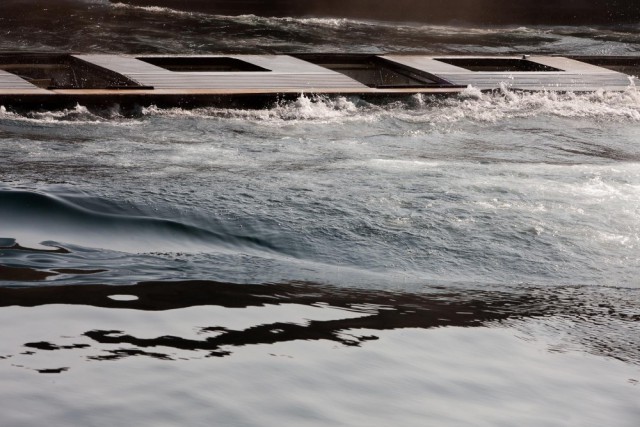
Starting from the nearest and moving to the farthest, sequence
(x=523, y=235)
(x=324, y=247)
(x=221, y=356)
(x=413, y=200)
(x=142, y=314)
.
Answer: (x=221, y=356) → (x=142, y=314) → (x=324, y=247) → (x=523, y=235) → (x=413, y=200)

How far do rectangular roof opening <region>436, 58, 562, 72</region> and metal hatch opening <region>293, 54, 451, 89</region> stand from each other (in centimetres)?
71

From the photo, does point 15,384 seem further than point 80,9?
No

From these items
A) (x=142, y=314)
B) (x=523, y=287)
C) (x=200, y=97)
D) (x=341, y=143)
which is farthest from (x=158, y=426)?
(x=200, y=97)

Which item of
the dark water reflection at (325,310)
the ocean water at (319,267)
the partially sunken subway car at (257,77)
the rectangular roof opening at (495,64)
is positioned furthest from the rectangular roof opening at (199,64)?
the dark water reflection at (325,310)

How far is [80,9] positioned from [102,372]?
1710cm

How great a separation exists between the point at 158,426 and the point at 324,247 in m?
1.95

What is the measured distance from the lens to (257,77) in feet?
27.1

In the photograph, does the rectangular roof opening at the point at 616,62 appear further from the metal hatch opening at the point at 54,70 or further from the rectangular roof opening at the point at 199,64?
the metal hatch opening at the point at 54,70

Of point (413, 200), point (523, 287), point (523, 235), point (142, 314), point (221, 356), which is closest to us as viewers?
point (221, 356)

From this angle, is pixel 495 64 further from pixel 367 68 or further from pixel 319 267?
pixel 319 267

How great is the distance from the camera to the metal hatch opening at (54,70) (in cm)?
826

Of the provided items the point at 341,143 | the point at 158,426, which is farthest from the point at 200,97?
the point at 158,426

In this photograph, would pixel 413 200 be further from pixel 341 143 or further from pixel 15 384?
pixel 15 384

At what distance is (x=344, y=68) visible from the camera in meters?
9.99
